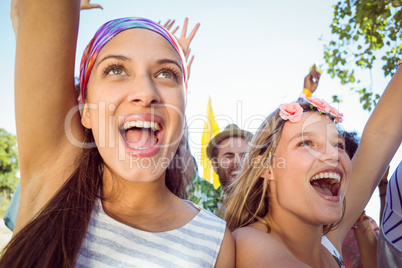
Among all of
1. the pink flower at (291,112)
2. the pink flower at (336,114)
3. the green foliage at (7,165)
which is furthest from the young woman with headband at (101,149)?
the green foliage at (7,165)

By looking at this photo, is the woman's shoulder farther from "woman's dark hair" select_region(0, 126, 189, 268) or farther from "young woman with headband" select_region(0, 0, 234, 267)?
"woman's dark hair" select_region(0, 126, 189, 268)

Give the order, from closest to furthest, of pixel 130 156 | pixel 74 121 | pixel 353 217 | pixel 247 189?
1. pixel 130 156
2. pixel 74 121
3. pixel 247 189
4. pixel 353 217

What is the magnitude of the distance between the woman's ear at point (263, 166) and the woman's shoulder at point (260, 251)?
471mm

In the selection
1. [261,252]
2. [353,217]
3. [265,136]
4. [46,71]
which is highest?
[46,71]

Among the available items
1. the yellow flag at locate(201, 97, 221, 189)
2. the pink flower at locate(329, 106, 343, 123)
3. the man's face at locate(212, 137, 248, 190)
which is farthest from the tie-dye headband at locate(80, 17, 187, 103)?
the yellow flag at locate(201, 97, 221, 189)

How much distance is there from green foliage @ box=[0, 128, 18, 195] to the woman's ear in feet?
109

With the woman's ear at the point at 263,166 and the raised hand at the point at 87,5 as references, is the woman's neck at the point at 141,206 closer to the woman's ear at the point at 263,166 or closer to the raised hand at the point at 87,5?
the woman's ear at the point at 263,166

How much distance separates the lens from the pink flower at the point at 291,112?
7.27 feet

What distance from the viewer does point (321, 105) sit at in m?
2.30

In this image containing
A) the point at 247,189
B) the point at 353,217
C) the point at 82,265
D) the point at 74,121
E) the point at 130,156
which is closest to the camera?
the point at 82,265

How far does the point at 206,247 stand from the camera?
149cm

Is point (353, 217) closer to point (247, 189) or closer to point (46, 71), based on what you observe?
point (247, 189)

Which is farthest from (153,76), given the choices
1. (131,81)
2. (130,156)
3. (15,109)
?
(15,109)

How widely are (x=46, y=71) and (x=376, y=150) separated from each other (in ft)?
7.24
